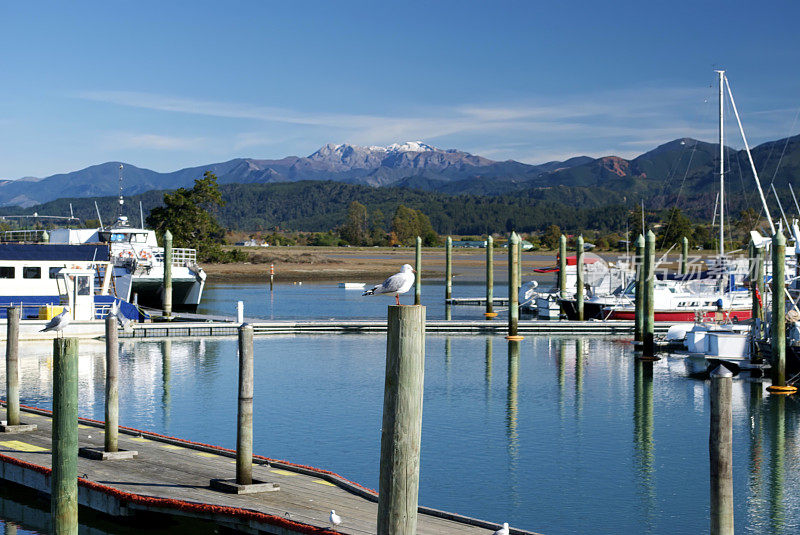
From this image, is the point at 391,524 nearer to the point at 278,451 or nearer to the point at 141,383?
the point at 278,451

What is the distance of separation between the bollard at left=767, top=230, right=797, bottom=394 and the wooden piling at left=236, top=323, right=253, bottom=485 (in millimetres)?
16771

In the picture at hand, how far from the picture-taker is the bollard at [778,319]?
25344mm

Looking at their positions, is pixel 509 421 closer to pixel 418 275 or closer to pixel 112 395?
pixel 112 395

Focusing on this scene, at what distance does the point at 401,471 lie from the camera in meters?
8.07

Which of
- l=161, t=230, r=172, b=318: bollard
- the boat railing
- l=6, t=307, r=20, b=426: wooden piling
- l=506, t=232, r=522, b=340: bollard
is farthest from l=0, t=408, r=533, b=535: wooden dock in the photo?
the boat railing

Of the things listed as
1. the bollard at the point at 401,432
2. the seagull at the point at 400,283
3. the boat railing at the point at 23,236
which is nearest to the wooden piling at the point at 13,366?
the seagull at the point at 400,283

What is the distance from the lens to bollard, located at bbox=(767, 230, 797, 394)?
25.3 metres

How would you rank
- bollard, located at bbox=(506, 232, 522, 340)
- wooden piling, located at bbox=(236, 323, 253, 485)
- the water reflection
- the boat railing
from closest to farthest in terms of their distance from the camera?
wooden piling, located at bbox=(236, 323, 253, 485) → the water reflection → bollard, located at bbox=(506, 232, 522, 340) → the boat railing

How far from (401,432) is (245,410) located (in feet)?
20.4

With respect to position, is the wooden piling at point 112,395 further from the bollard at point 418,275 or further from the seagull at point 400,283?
→ the bollard at point 418,275

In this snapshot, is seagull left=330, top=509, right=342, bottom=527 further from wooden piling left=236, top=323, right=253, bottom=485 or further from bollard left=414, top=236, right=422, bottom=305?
bollard left=414, top=236, right=422, bottom=305

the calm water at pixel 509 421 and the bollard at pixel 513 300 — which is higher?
the bollard at pixel 513 300

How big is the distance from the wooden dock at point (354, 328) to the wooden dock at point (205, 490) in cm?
2148

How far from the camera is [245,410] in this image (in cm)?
1377
